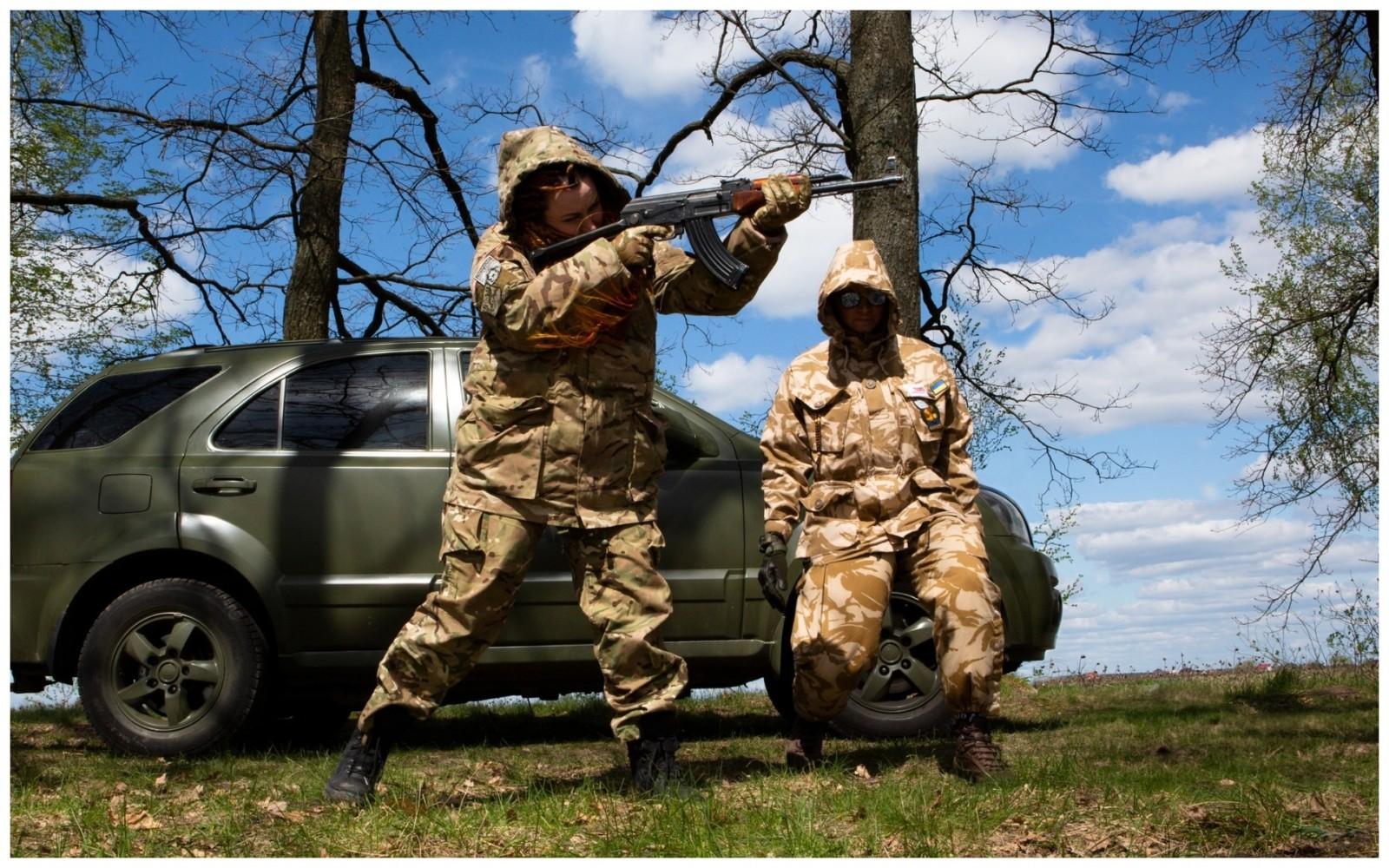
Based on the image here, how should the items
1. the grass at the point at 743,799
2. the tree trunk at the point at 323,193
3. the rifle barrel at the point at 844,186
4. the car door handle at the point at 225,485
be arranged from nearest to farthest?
the grass at the point at 743,799, the rifle barrel at the point at 844,186, the car door handle at the point at 225,485, the tree trunk at the point at 323,193

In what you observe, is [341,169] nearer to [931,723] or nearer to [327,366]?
[327,366]

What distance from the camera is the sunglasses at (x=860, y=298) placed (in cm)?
468

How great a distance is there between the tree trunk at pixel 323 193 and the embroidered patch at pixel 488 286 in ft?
18.3

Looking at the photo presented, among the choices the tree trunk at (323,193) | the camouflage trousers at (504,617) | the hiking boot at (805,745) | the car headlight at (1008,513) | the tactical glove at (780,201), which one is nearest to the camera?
the camouflage trousers at (504,617)

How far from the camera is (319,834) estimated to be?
11.9 ft

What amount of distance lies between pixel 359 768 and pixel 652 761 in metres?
0.95

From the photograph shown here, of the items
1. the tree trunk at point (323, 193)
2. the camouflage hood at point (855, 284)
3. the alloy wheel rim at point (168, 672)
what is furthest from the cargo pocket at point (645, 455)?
the tree trunk at point (323, 193)

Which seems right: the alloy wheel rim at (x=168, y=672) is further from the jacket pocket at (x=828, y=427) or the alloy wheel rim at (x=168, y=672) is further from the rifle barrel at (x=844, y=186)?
the rifle barrel at (x=844, y=186)

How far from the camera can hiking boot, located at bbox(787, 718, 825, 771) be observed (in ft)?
15.8

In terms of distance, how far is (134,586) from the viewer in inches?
224

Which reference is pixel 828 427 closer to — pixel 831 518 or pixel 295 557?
pixel 831 518

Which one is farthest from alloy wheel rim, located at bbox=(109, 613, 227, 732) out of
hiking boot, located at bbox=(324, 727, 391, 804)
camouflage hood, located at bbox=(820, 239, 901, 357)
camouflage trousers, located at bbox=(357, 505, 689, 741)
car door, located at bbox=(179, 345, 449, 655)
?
camouflage hood, located at bbox=(820, 239, 901, 357)

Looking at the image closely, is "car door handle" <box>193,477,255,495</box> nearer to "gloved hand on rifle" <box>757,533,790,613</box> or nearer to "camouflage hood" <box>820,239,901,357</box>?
"gloved hand on rifle" <box>757,533,790,613</box>

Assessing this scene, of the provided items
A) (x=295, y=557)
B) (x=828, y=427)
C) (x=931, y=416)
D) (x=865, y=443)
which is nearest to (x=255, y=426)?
(x=295, y=557)
